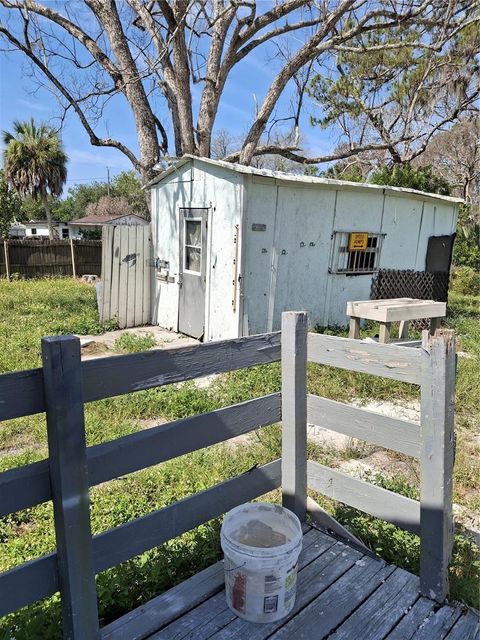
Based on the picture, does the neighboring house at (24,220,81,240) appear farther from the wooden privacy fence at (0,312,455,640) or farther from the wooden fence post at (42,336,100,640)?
the wooden fence post at (42,336,100,640)

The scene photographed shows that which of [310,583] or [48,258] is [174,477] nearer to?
[310,583]

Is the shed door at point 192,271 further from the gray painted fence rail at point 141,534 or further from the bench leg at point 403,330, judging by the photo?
the gray painted fence rail at point 141,534

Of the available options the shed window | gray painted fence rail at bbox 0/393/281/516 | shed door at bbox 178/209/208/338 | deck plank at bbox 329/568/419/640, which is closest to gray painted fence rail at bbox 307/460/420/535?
deck plank at bbox 329/568/419/640

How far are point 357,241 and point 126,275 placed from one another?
4340 millimetres

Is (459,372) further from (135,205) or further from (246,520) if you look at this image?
(135,205)

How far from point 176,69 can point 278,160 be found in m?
17.5

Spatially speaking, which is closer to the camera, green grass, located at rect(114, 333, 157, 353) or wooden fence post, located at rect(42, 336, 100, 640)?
wooden fence post, located at rect(42, 336, 100, 640)

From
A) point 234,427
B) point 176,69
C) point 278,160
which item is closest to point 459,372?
point 234,427

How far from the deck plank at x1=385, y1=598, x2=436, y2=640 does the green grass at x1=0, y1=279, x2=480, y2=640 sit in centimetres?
28

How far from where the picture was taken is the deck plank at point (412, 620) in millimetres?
1692

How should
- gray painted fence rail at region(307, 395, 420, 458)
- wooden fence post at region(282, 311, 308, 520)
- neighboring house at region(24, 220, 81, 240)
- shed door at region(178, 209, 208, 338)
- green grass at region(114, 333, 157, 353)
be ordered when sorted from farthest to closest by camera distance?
neighboring house at region(24, 220, 81, 240) → shed door at region(178, 209, 208, 338) → green grass at region(114, 333, 157, 353) → wooden fence post at region(282, 311, 308, 520) → gray painted fence rail at region(307, 395, 420, 458)

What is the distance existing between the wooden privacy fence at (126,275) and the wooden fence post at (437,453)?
695 centimetres

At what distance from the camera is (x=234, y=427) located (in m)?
2.02

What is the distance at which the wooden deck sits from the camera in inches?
65.7
